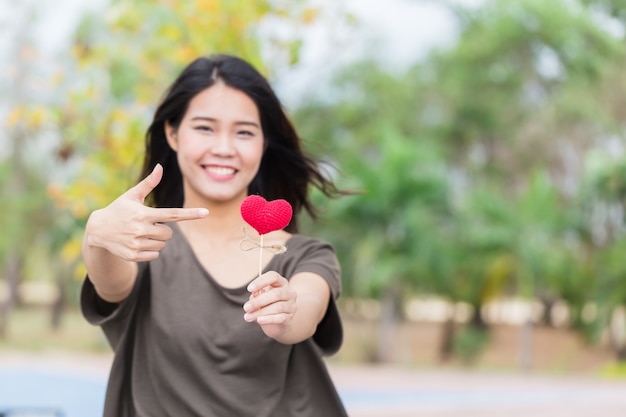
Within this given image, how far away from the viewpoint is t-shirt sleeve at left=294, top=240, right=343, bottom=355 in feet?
5.91

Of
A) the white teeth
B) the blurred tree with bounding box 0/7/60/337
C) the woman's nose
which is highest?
the blurred tree with bounding box 0/7/60/337

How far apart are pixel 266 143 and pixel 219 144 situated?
0.61ft

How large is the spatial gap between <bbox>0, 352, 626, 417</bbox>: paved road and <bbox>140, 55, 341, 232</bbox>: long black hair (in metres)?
5.95

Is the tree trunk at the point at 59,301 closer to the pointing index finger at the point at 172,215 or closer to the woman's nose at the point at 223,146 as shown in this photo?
the woman's nose at the point at 223,146

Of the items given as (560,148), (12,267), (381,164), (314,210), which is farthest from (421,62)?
(314,210)

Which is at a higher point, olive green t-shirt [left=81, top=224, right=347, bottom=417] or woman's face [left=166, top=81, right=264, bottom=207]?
woman's face [left=166, top=81, right=264, bottom=207]

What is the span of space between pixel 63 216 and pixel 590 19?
939cm

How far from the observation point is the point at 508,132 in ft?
57.0

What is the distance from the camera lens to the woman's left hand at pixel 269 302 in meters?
1.48

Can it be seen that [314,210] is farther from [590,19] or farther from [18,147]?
[18,147]

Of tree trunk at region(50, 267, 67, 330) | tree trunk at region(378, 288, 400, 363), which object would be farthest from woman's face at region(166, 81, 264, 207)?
tree trunk at region(50, 267, 67, 330)

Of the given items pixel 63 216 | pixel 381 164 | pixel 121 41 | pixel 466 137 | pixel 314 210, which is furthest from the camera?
pixel 466 137

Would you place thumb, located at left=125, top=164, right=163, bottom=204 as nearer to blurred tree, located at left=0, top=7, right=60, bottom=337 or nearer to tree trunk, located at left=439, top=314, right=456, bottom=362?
blurred tree, located at left=0, top=7, right=60, bottom=337

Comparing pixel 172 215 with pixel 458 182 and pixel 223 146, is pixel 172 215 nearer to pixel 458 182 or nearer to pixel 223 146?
pixel 223 146
